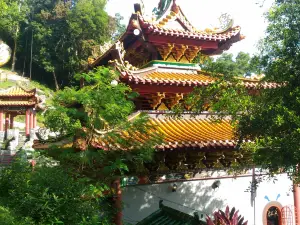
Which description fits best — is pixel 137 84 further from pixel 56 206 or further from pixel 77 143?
pixel 56 206

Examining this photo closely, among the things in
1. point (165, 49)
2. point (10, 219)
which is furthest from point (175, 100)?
point (10, 219)

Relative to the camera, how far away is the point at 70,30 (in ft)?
137

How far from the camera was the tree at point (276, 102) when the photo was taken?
191 inches

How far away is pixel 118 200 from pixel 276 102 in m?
3.64

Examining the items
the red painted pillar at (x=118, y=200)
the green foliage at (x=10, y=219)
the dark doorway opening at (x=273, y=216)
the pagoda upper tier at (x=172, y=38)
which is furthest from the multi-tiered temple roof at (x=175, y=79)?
the green foliage at (x=10, y=219)

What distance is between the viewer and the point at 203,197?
27.8 ft

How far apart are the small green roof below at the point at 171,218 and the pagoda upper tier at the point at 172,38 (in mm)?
4542

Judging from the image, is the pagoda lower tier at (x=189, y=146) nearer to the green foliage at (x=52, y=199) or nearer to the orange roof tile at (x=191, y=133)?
the orange roof tile at (x=191, y=133)

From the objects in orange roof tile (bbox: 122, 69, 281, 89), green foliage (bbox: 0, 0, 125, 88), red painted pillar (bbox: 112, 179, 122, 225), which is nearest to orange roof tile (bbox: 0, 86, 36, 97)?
orange roof tile (bbox: 122, 69, 281, 89)

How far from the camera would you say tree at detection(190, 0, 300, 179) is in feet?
15.9

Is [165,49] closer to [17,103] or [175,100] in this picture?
[175,100]

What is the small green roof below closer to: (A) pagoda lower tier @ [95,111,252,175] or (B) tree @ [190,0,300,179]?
(A) pagoda lower tier @ [95,111,252,175]

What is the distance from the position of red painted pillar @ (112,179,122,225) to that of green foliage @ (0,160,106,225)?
93 centimetres

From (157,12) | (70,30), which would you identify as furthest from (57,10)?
(157,12)
